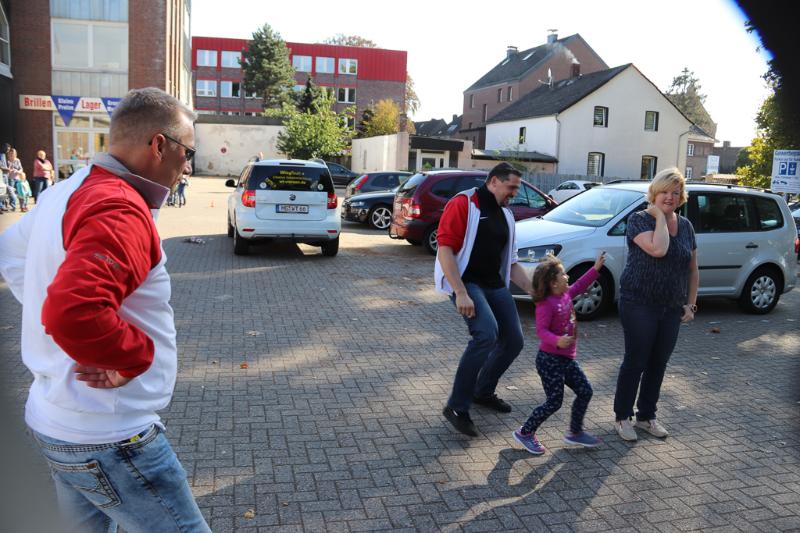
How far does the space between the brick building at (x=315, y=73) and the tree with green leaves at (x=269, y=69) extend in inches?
122

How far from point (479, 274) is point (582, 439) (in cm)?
139

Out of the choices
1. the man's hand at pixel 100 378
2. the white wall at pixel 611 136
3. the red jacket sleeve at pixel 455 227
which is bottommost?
the man's hand at pixel 100 378

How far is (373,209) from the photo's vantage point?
19250 millimetres

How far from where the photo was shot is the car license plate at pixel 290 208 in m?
13.0

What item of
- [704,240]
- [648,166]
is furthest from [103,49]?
[648,166]

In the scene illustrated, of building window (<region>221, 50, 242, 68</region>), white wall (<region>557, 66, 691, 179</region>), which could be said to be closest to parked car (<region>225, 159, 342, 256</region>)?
white wall (<region>557, 66, 691, 179</region>)

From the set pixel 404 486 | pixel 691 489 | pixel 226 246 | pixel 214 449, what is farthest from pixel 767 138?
pixel 226 246

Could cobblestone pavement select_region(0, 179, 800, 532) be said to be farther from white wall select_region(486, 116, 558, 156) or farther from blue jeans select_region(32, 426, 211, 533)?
white wall select_region(486, 116, 558, 156)

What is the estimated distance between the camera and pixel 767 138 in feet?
2.52

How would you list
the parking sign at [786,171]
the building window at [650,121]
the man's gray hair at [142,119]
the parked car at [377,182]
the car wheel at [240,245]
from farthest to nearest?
1. the building window at [650,121]
2. the parked car at [377,182]
3. the car wheel at [240,245]
4. the man's gray hair at [142,119]
5. the parking sign at [786,171]

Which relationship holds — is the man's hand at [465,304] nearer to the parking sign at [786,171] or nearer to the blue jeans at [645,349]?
the blue jeans at [645,349]

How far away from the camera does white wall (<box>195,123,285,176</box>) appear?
49.7 m

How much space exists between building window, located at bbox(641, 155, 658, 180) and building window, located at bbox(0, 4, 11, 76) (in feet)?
149

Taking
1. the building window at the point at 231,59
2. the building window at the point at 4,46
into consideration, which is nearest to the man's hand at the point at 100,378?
the building window at the point at 4,46
